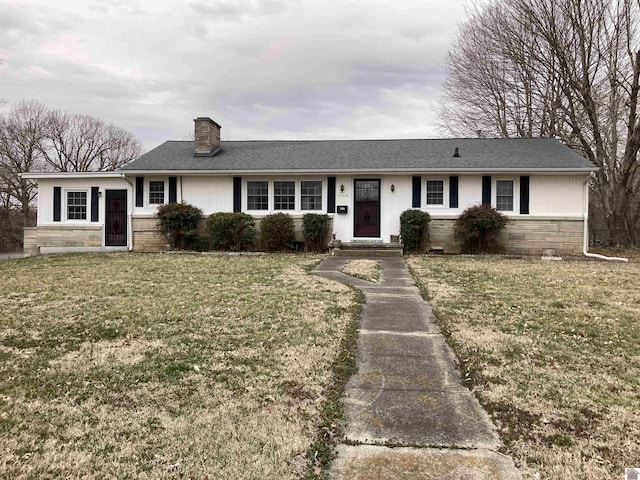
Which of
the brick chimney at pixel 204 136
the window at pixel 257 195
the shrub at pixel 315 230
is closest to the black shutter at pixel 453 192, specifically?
the shrub at pixel 315 230

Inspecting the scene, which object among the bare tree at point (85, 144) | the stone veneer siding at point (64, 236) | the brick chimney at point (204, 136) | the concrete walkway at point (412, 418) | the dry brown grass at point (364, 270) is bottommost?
the concrete walkway at point (412, 418)

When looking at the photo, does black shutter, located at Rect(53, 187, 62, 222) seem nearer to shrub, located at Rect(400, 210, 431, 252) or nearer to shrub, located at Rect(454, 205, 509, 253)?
shrub, located at Rect(400, 210, 431, 252)

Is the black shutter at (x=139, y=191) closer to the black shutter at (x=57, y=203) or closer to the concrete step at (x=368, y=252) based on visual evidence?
the black shutter at (x=57, y=203)

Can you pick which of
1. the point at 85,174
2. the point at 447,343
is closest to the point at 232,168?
the point at 85,174

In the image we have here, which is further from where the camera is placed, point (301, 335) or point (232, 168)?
point (232, 168)

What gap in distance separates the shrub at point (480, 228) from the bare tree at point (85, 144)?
32502mm

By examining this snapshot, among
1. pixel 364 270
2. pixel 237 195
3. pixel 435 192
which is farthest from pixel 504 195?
pixel 237 195

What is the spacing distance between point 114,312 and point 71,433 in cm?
318

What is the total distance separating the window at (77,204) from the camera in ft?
51.5

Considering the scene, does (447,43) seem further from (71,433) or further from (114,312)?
(71,433)

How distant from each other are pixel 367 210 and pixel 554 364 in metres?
11.2

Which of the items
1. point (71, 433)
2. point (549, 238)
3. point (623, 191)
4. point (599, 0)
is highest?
point (599, 0)

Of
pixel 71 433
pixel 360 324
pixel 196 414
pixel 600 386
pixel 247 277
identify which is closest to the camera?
pixel 71 433

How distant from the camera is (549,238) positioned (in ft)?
45.2
